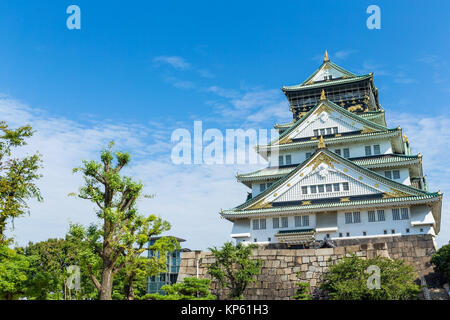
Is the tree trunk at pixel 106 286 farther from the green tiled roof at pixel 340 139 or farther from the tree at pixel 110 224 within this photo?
the green tiled roof at pixel 340 139

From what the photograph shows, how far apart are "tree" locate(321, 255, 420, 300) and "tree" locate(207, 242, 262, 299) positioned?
459cm

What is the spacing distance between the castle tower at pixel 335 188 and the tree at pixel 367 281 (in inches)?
433

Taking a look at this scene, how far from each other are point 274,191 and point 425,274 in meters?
14.0

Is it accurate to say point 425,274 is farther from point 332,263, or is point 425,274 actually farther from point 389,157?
point 389,157

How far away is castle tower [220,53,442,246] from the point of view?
1382 inches

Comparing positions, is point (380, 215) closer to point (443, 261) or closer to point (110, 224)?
point (443, 261)

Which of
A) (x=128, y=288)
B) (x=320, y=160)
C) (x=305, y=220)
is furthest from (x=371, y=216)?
(x=128, y=288)

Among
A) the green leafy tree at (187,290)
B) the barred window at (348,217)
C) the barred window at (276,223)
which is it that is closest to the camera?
the green leafy tree at (187,290)

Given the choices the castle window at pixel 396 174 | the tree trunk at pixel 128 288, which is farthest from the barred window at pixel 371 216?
the tree trunk at pixel 128 288

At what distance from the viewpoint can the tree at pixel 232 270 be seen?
84.0 ft

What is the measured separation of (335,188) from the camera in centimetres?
3759

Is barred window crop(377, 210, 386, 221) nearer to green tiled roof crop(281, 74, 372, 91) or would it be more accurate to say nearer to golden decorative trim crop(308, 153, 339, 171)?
golden decorative trim crop(308, 153, 339, 171)
